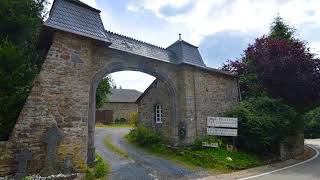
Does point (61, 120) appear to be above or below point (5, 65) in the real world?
below

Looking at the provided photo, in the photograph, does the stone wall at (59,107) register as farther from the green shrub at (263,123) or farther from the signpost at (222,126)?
the green shrub at (263,123)

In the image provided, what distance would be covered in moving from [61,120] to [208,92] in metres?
8.33

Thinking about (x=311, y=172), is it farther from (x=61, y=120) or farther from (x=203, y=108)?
(x=61, y=120)

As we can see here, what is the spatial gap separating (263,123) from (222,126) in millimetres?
1971

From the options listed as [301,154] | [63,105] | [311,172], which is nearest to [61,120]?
[63,105]

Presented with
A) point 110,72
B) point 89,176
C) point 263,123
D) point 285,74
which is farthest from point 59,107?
point 285,74

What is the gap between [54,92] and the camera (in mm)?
8547

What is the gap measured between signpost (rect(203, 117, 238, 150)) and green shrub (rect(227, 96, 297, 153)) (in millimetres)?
737

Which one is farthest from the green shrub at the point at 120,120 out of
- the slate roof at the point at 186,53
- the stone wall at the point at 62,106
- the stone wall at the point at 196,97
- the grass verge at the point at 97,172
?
the grass verge at the point at 97,172

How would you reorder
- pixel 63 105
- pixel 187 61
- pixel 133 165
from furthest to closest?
pixel 187 61, pixel 133 165, pixel 63 105

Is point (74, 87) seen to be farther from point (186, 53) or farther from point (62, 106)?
point (186, 53)

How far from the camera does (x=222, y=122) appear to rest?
13.2m

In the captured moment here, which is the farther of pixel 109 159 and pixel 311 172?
pixel 109 159

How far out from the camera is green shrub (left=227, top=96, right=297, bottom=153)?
508 inches
